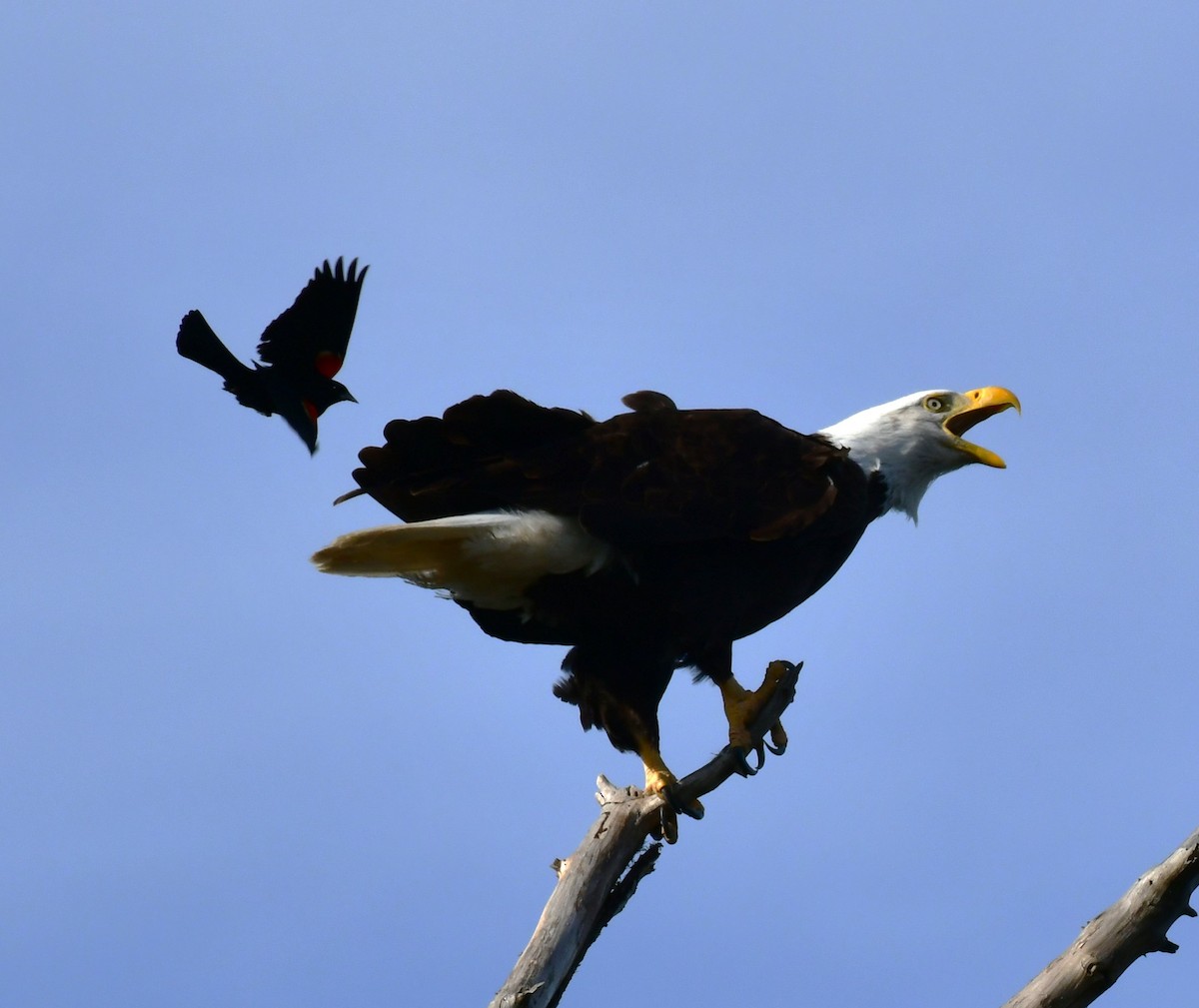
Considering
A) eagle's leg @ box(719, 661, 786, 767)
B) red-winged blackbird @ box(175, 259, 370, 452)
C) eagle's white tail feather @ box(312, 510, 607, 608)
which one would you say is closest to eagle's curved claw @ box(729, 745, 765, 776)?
eagle's leg @ box(719, 661, 786, 767)

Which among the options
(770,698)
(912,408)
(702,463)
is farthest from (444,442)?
(912,408)

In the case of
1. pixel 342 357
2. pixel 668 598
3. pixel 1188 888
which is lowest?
pixel 1188 888

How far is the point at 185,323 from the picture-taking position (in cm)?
589

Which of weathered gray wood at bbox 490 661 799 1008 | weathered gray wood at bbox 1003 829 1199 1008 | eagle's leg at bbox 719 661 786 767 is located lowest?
weathered gray wood at bbox 1003 829 1199 1008

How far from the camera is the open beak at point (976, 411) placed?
Result: 586 cm

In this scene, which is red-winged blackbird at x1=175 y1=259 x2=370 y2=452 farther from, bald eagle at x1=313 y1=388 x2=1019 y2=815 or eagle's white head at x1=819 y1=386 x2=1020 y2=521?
eagle's white head at x1=819 y1=386 x2=1020 y2=521

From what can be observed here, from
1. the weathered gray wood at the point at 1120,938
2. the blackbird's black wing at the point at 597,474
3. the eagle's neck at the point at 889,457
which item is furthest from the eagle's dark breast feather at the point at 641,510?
the weathered gray wood at the point at 1120,938

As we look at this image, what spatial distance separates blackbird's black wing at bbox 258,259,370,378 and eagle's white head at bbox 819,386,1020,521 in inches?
75.7

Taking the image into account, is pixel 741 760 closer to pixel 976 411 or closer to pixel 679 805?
pixel 679 805

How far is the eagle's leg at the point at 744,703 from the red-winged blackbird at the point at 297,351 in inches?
74.1

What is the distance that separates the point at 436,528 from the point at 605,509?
1.83 ft

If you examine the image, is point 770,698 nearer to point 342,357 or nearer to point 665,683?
point 665,683

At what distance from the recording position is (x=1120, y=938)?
371 centimetres

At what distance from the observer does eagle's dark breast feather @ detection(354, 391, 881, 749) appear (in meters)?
4.95
